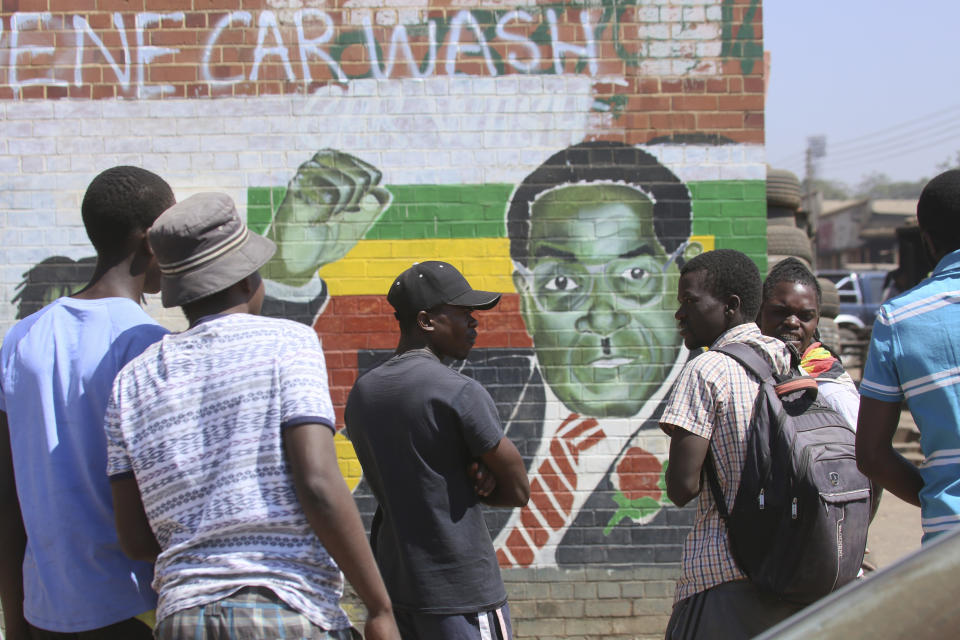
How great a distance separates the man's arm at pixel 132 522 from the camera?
201cm

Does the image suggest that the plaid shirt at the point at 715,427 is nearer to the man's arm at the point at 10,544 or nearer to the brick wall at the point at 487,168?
the man's arm at the point at 10,544

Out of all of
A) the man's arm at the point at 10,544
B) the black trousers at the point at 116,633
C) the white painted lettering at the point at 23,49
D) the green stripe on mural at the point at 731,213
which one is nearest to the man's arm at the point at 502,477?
the black trousers at the point at 116,633

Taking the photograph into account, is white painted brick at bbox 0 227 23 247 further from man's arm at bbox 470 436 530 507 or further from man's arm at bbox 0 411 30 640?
man's arm at bbox 470 436 530 507

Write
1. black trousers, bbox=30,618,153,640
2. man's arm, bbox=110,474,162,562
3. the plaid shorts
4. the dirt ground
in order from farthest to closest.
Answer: the dirt ground
black trousers, bbox=30,618,153,640
man's arm, bbox=110,474,162,562
the plaid shorts

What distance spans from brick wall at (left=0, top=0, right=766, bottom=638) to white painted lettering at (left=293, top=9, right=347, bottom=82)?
0.04ft

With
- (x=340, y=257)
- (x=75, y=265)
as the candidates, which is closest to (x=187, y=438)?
(x=340, y=257)

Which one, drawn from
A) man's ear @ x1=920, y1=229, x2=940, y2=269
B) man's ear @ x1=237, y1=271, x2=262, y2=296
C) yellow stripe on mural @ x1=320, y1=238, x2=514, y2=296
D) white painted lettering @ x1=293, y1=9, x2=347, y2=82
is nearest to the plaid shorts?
man's ear @ x1=237, y1=271, x2=262, y2=296

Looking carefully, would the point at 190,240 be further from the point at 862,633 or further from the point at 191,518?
the point at 862,633

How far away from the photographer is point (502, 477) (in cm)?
265

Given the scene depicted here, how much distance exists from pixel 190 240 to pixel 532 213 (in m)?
3.10

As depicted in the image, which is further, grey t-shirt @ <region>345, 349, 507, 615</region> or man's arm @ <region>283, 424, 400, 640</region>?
grey t-shirt @ <region>345, 349, 507, 615</region>

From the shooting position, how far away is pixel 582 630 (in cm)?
491

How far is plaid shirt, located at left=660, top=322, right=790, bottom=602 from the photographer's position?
8.63ft

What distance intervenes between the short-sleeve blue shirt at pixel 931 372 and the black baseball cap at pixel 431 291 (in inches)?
48.3
